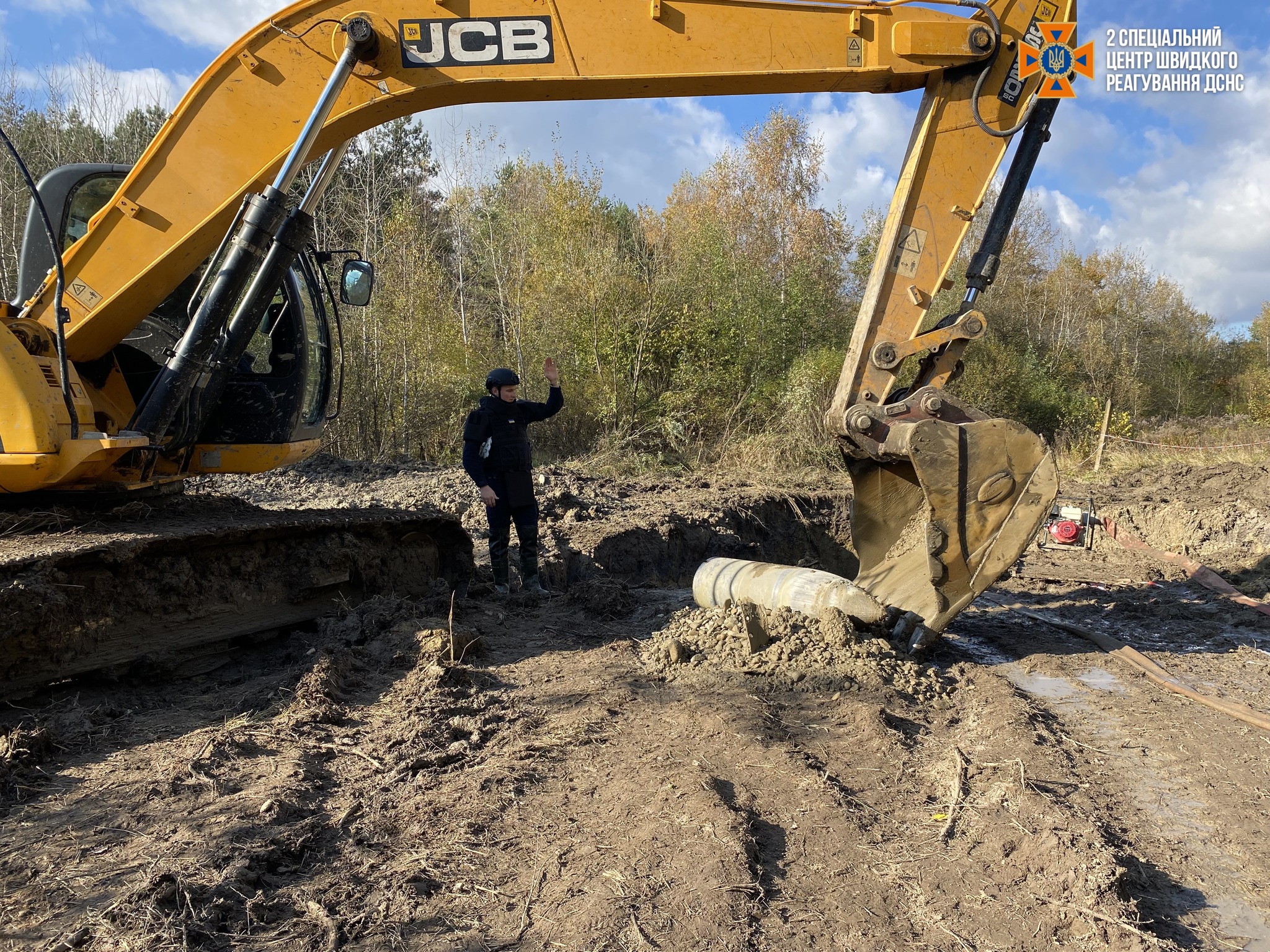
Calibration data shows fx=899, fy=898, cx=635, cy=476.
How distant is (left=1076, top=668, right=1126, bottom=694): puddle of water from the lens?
548 centimetres

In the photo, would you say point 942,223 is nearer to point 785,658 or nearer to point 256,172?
point 785,658

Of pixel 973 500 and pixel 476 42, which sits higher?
pixel 476 42

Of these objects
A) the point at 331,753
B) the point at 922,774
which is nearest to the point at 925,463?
the point at 922,774

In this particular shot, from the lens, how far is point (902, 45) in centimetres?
523

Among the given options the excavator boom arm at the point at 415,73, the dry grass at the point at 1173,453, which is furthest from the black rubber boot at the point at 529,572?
the dry grass at the point at 1173,453

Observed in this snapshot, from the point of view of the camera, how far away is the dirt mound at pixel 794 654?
16.9ft

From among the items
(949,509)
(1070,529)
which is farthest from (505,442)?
(1070,529)

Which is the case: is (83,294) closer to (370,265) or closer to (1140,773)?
(370,265)

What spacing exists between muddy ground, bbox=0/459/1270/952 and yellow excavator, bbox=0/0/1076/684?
1.95 ft

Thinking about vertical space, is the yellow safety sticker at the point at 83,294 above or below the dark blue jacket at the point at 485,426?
above

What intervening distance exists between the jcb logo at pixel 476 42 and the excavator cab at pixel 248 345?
1261 millimetres

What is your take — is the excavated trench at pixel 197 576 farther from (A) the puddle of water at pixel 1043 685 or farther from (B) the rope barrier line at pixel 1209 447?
(B) the rope barrier line at pixel 1209 447

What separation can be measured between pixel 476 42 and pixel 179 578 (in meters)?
3.44

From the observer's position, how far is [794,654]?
209 inches
